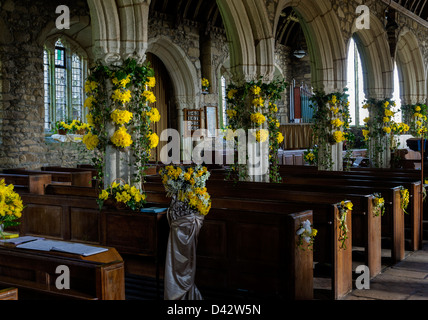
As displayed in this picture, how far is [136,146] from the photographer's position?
4559 mm

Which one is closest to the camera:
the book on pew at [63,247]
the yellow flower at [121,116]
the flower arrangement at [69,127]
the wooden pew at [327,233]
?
the book on pew at [63,247]

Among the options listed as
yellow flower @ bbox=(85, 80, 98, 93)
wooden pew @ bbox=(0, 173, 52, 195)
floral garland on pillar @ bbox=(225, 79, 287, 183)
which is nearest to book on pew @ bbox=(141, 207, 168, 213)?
yellow flower @ bbox=(85, 80, 98, 93)

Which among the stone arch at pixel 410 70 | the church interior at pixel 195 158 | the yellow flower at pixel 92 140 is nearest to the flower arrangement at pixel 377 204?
the church interior at pixel 195 158

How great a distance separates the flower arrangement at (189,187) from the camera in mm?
3502

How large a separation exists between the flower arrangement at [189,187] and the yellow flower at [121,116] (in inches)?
38.1

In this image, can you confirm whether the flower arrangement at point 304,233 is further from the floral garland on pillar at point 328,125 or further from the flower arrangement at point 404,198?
the floral garland on pillar at point 328,125

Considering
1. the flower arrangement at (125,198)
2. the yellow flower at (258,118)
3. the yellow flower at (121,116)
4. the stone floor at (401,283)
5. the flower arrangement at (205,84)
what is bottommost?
the stone floor at (401,283)

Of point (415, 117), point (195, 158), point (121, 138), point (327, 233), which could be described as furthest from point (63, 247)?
point (415, 117)

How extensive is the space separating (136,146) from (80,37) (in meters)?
6.09

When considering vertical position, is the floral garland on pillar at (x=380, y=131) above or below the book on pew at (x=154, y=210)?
above

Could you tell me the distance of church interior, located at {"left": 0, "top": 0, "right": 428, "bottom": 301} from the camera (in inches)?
137

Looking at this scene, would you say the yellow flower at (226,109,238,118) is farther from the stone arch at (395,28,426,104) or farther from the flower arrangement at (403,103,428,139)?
the stone arch at (395,28,426,104)

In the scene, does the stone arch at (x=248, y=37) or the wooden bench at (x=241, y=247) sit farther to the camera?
the stone arch at (x=248, y=37)
